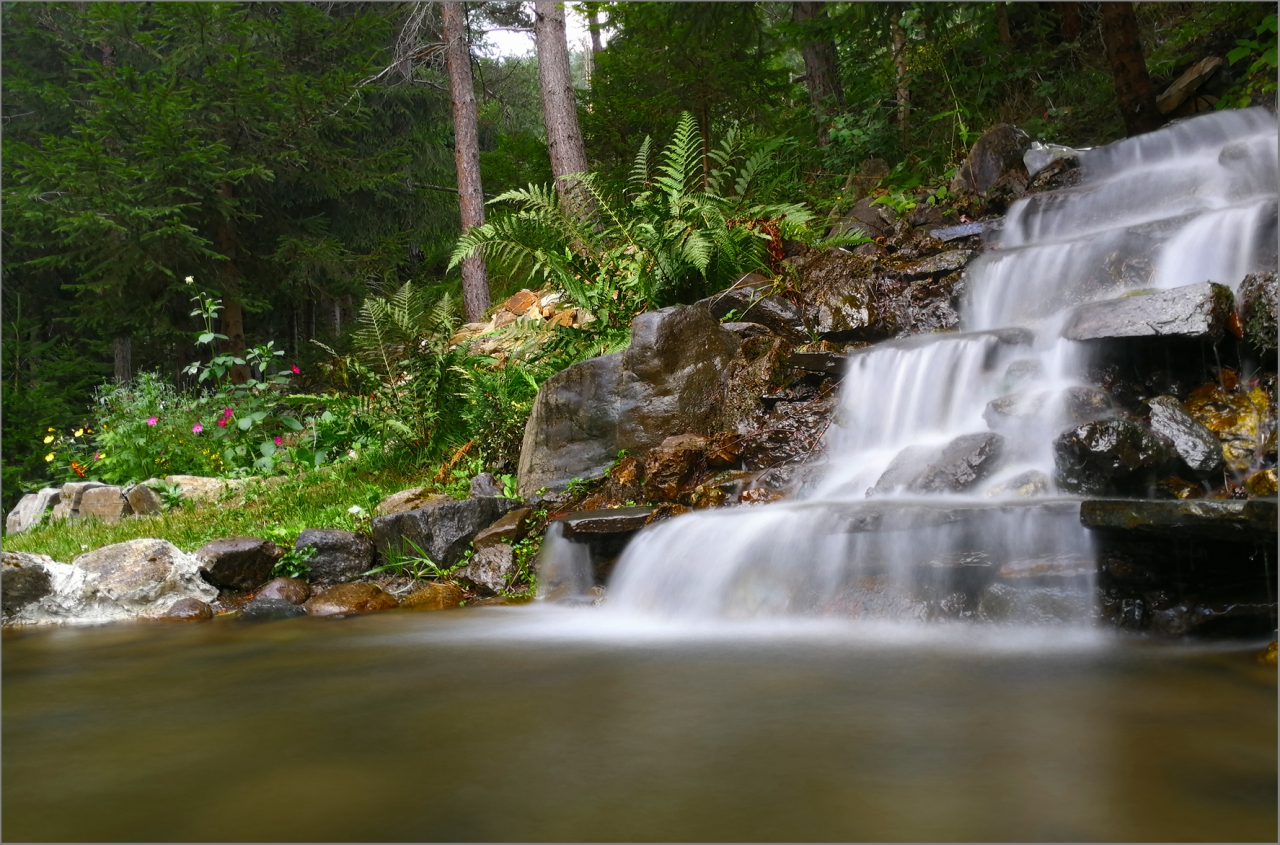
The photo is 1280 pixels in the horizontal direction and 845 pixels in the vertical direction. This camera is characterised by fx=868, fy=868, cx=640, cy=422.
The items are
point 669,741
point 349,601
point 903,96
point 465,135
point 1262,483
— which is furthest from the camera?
point 465,135

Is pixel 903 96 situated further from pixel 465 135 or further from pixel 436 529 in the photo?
pixel 436 529

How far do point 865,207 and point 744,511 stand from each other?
504 cm

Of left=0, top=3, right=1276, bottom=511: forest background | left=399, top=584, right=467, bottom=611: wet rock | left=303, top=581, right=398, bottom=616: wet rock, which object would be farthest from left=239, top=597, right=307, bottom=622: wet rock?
left=0, top=3, right=1276, bottom=511: forest background

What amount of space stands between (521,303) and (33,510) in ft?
21.2

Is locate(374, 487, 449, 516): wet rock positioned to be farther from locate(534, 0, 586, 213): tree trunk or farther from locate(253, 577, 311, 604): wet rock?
locate(534, 0, 586, 213): tree trunk

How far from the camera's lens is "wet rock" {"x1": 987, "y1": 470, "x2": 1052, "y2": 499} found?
4.69 metres

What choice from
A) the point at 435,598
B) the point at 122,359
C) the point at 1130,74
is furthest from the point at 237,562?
the point at 122,359

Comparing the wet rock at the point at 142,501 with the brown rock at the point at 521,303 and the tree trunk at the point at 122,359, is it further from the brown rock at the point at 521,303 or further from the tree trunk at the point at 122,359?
the tree trunk at the point at 122,359

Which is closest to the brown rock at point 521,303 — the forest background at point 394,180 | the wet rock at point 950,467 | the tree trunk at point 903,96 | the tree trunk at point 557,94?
the forest background at point 394,180

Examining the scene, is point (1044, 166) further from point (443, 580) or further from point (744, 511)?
point (443, 580)

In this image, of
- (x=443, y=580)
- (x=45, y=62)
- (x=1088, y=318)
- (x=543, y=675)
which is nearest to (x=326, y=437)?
(x=443, y=580)

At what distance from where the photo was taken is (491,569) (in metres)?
6.11

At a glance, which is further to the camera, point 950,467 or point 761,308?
point 761,308

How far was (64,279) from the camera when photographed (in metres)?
16.7
